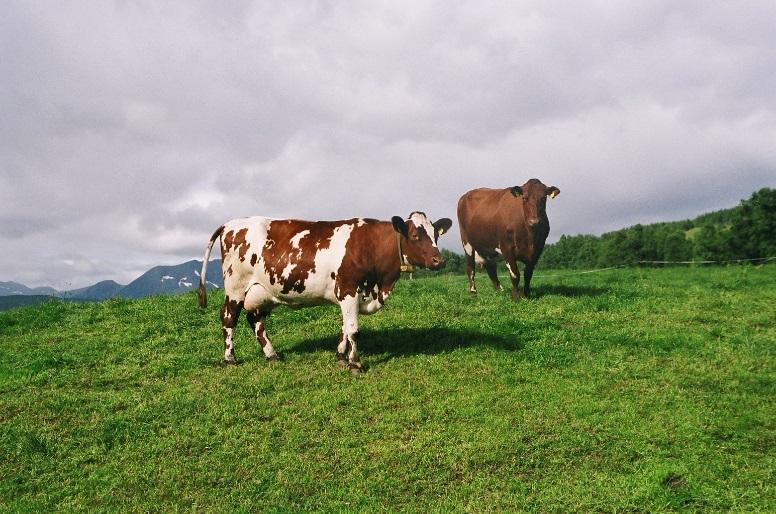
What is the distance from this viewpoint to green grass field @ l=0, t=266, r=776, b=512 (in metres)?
6.83

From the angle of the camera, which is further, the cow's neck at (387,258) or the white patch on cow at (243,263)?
the white patch on cow at (243,263)

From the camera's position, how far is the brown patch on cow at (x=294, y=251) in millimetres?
10852

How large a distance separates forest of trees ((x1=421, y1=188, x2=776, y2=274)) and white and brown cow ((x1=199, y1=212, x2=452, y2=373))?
3042 centimetres

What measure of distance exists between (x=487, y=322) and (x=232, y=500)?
789 centimetres

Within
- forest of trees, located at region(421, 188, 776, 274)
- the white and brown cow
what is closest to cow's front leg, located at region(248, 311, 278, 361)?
the white and brown cow

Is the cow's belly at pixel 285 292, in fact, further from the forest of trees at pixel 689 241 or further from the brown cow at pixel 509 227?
the forest of trees at pixel 689 241

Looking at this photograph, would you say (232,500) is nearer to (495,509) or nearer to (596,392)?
(495,509)

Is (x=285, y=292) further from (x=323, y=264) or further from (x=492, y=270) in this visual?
(x=492, y=270)

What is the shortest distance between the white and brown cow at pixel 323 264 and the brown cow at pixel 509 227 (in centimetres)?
536

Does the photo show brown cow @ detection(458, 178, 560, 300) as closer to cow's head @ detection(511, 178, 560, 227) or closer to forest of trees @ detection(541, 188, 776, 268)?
cow's head @ detection(511, 178, 560, 227)

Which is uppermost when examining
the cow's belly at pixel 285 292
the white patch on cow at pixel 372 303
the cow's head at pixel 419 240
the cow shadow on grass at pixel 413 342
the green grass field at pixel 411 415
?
the cow's head at pixel 419 240

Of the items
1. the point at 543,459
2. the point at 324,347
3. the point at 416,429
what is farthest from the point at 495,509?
the point at 324,347

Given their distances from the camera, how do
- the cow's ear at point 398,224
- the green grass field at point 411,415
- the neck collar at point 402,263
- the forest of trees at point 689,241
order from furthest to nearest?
1. the forest of trees at point 689,241
2. the neck collar at point 402,263
3. the cow's ear at point 398,224
4. the green grass field at point 411,415

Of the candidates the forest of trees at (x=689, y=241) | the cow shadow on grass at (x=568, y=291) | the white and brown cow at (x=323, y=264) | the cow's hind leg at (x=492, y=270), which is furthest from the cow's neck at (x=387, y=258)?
the forest of trees at (x=689, y=241)
